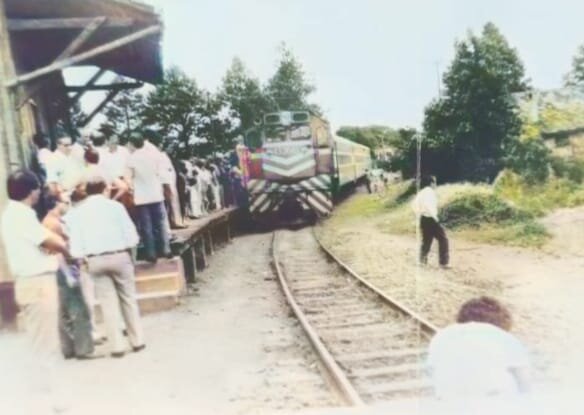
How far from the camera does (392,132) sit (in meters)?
2.33

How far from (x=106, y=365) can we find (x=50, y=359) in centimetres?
16

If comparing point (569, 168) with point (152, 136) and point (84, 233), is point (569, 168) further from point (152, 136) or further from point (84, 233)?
point (84, 233)

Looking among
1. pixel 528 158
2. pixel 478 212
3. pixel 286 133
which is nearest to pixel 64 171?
pixel 286 133

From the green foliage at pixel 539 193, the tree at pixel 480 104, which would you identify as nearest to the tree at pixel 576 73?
the tree at pixel 480 104

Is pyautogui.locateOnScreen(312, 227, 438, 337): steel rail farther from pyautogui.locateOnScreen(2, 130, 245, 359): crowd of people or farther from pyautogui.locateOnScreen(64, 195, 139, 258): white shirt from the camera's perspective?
pyautogui.locateOnScreen(64, 195, 139, 258): white shirt

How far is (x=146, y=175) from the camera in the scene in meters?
2.26

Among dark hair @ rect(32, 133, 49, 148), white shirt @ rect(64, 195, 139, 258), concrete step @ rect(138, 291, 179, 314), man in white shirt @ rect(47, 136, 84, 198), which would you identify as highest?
dark hair @ rect(32, 133, 49, 148)

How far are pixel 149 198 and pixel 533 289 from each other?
4.17 ft

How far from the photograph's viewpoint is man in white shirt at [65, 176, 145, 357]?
2.10m

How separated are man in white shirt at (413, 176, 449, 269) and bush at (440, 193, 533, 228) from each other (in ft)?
0.11

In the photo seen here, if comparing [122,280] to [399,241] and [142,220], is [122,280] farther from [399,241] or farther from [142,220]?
[399,241]

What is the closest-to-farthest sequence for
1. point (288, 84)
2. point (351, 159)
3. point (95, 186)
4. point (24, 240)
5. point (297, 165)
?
point (24, 240) < point (95, 186) < point (288, 84) < point (351, 159) < point (297, 165)

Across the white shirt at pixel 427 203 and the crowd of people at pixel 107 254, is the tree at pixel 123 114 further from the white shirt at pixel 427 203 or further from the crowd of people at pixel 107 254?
the white shirt at pixel 427 203

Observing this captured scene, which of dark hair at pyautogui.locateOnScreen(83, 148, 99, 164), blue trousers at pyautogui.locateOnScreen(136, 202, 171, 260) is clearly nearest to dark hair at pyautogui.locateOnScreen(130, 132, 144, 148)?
dark hair at pyautogui.locateOnScreen(83, 148, 99, 164)
